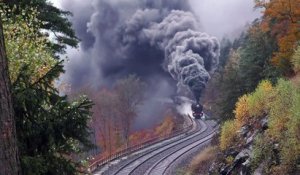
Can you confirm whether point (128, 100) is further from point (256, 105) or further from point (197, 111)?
point (256, 105)

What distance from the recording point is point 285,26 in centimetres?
2656

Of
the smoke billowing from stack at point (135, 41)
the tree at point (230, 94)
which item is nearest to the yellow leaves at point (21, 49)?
the tree at point (230, 94)

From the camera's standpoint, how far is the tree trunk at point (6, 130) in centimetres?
405

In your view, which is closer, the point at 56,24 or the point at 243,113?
the point at 56,24

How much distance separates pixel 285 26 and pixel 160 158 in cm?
1352

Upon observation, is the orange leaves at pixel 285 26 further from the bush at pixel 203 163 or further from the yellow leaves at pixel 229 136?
the bush at pixel 203 163

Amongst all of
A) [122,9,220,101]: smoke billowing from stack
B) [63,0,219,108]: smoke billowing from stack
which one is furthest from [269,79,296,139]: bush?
[63,0,219,108]: smoke billowing from stack

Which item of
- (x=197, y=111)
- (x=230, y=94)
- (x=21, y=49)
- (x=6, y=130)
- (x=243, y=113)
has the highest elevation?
(x=21, y=49)

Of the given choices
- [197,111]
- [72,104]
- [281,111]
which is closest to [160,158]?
[281,111]

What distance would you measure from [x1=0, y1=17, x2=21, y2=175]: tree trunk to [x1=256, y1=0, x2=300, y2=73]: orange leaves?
21462 mm

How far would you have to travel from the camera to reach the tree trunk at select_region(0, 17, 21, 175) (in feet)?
13.3

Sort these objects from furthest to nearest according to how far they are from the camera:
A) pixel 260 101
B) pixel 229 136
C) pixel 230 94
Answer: pixel 230 94
pixel 229 136
pixel 260 101

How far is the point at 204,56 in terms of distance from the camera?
61469mm

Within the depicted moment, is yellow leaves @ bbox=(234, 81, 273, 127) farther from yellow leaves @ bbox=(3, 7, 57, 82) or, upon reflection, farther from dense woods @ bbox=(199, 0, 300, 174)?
yellow leaves @ bbox=(3, 7, 57, 82)
